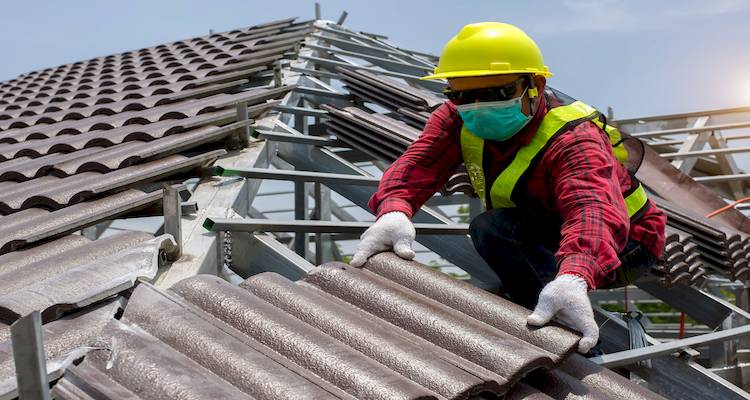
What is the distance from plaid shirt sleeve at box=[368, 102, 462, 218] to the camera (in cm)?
424

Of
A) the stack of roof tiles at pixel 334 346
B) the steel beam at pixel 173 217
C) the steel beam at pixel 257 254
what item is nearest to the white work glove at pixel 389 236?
the stack of roof tiles at pixel 334 346

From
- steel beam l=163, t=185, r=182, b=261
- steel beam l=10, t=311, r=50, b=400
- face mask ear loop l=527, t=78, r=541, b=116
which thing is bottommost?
steel beam l=163, t=185, r=182, b=261

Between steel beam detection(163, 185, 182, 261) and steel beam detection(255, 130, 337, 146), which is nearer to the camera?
steel beam detection(163, 185, 182, 261)

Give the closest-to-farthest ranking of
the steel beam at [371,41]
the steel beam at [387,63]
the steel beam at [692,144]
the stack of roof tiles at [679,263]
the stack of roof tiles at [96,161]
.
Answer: the stack of roof tiles at [96,161] → the stack of roof tiles at [679,263] → the steel beam at [692,144] → the steel beam at [387,63] → the steel beam at [371,41]

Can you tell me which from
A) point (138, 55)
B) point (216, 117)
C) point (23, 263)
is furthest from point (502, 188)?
point (138, 55)

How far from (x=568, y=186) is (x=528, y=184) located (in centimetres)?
34

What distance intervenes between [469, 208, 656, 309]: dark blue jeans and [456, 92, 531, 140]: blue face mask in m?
0.43

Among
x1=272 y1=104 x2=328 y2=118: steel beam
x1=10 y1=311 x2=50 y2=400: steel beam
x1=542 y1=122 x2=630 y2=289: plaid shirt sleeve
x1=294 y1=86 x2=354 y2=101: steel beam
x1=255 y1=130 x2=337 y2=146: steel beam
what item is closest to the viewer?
x1=10 y1=311 x2=50 y2=400: steel beam

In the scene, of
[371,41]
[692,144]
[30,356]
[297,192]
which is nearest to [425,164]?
[30,356]

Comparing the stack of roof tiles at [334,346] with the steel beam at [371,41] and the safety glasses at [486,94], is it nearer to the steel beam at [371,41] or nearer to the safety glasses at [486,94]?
the safety glasses at [486,94]

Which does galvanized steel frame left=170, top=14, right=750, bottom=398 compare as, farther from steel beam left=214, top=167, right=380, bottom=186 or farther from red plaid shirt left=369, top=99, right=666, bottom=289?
red plaid shirt left=369, top=99, right=666, bottom=289

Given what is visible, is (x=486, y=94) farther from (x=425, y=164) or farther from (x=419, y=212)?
(x=419, y=212)

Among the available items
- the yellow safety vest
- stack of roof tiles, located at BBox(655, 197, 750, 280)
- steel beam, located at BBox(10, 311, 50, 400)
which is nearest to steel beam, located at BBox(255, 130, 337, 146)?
the yellow safety vest

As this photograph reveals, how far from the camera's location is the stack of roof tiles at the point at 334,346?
2.47 meters
